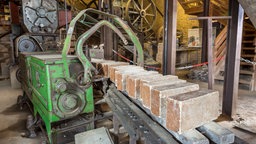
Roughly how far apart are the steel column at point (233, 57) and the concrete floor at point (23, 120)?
0.20 meters

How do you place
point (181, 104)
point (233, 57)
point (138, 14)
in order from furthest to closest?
point (138, 14), point (233, 57), point (181, 104)

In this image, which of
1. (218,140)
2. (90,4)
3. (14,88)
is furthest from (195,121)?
(90,4)

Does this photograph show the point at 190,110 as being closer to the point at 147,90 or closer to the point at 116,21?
the point at 147,90

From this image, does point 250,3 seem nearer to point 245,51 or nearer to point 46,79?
point 46,79

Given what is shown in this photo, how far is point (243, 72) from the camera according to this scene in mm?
3605

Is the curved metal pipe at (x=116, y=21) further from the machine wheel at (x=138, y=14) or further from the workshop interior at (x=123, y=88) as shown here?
the machine wheel at (x=138, y=14)

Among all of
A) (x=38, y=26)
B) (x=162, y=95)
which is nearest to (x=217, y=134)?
(x=162, y=95)

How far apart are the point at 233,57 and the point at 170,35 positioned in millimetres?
765

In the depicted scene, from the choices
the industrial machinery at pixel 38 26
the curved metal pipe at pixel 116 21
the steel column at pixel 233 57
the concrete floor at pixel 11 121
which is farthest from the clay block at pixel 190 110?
the industrial machinery at pixel 38 26

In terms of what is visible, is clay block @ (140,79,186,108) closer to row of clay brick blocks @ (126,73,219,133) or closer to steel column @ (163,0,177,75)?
row of clay brick blocks @ (126,73,219,133)

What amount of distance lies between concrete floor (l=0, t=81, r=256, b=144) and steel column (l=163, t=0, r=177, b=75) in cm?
92

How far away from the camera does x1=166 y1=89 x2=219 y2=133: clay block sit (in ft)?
2.08

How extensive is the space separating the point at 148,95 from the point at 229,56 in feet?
5.14

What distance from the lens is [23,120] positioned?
114 inches
